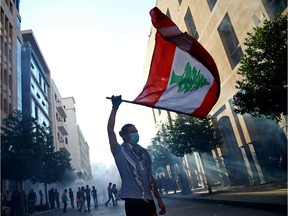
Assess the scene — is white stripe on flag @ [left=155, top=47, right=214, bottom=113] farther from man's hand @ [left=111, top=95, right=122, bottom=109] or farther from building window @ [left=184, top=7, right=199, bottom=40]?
building window @ [left=184, top=7, right=199, bottom=40]

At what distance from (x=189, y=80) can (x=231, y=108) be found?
1432 centimetres

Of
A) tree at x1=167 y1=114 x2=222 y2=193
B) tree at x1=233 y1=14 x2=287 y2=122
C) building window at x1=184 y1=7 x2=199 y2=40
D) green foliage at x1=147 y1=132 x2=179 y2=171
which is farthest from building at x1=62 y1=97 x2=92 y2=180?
tree at x1=233 y1=14 x2=287 y2=122

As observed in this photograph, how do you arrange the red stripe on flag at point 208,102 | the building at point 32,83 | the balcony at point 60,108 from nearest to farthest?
the red stripe on flag at point 208,102, the building at point 32,83, the balcony at point 60,108

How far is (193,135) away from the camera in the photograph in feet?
56.2

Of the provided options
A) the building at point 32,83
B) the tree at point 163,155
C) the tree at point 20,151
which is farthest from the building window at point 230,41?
the building at point 32,83

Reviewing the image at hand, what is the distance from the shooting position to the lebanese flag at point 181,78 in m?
4.22

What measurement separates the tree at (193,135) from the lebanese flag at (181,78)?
12.7 m

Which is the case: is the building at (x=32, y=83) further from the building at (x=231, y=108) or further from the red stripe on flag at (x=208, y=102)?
the red stripe on flag at (x=208, y=102)

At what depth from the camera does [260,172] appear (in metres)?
15.7

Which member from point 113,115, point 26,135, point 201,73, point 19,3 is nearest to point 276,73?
point 201,73

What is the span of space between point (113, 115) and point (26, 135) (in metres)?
15.2

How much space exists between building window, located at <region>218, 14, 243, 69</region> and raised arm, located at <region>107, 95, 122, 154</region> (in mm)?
14721

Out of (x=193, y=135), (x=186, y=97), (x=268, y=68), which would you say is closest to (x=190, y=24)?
(x=193, y=135)

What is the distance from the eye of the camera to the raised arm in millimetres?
3162
